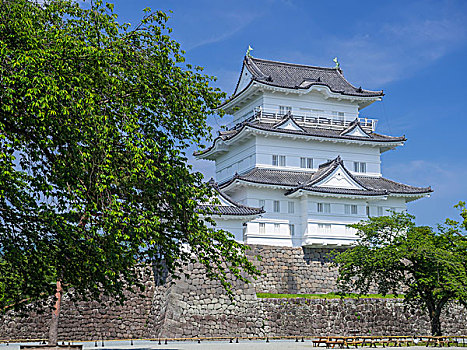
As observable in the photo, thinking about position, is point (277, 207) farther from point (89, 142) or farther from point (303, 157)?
point (89, 142)

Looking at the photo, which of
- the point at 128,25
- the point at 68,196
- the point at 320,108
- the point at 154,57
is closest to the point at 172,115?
the point at 154,57

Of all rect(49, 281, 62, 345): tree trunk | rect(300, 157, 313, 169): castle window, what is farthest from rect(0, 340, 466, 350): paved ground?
rect(300, 157, 313, 169): castle window

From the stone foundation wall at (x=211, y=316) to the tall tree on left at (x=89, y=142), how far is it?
1313 cm

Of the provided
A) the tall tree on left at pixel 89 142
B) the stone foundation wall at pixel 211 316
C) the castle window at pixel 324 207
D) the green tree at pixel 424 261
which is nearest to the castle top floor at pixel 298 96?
the castle window at pixel 324 207

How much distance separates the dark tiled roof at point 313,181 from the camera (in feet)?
114

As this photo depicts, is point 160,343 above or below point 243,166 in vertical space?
below

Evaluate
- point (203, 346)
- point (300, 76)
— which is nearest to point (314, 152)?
point (300, 76)

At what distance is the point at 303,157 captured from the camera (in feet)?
125

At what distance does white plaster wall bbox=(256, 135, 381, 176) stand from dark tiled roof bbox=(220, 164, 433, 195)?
60 cm

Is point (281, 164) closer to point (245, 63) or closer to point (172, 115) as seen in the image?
point (245, 63)

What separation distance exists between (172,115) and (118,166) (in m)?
1.91

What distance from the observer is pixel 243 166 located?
38656 millimetres

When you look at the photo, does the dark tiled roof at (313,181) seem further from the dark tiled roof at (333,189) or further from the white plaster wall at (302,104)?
the white plaster wall at (302,104)

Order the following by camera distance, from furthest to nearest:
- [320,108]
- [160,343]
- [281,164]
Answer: [320,108], [281,164], [160,343]
